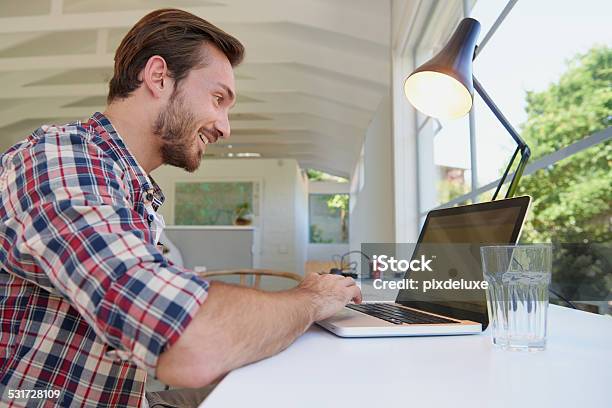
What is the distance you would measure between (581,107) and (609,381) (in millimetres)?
871

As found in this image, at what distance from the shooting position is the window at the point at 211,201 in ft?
29.9

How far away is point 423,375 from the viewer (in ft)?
1.55

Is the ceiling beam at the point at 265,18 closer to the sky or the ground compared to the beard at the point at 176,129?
closer to the sky

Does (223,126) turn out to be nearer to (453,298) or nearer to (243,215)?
(453,298)

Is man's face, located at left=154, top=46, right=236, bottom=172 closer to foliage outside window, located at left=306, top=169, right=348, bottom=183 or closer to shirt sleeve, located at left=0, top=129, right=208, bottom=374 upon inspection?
shirt sleeve, located at left=0, top=129, right=208, bottom=374

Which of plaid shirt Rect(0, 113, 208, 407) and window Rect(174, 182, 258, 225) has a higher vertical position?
window Rect(174, 182, 258, 225)

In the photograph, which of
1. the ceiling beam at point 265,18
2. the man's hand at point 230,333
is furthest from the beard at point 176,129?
the ceiling beam at point 265,18

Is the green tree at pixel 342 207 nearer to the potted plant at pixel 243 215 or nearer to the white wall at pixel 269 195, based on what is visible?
the white wall at pixel 269 195

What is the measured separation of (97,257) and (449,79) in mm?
847

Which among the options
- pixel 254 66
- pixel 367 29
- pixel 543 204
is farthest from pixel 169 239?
pixel 543 204

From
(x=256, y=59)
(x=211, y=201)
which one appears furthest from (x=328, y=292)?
(x=211, y=201)

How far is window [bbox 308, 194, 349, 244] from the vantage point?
47.7 ft

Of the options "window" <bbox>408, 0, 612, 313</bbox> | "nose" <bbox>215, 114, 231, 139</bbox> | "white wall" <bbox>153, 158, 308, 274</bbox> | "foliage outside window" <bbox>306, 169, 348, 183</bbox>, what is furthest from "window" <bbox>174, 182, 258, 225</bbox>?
"nose" <bbox>215, 114, 231, 139</bbox>

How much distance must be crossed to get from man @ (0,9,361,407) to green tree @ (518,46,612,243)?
644 millimetres
